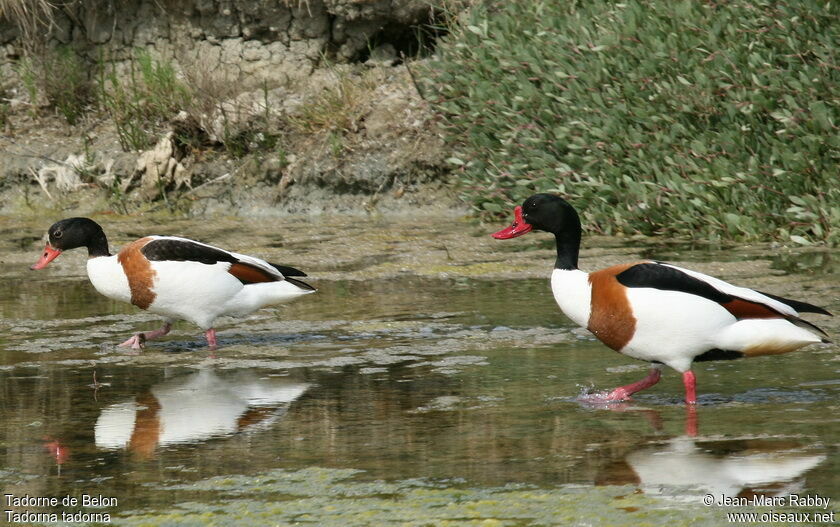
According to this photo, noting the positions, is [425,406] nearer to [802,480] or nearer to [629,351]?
[629,351]

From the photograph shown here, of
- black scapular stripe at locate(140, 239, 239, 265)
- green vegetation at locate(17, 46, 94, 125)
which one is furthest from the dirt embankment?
black scapular stripe at locate(140, 239, 239, 265)

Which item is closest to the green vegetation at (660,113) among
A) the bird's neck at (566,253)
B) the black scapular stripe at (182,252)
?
the bird's neck at (566,253)

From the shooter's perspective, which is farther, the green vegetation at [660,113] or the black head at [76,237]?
the green vegetation at [660,113]

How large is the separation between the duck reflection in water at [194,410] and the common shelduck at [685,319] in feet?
5.46

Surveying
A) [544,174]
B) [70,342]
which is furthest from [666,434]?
[544,174]

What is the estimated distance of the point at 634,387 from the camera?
6.07 metres

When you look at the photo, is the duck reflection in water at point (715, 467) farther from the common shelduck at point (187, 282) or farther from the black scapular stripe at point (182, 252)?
the black scapular stripe at point (182, 252)

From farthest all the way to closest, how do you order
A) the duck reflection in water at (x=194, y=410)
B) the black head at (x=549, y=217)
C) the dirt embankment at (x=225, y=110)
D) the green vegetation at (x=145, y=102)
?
the green vegetation at (x=145, y=102)
the dirt embankment at (x=225, y=110)
the black head at (x=549, y=217)
the duck reflection in water at (x=194, y=410)

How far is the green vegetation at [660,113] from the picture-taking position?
33.3 feet

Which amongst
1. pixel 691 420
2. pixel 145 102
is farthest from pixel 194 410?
pixel 145 102

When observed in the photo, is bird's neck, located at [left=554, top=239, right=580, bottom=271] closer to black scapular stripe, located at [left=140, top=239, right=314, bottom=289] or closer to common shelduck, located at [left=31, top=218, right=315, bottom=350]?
common shelduck, located at [left=31, top=218, right=315, bottom=350]

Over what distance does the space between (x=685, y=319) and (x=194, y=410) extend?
2393mm

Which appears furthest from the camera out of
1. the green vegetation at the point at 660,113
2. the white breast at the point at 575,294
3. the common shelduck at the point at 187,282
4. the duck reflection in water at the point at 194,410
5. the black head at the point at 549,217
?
the green vegetation at the point at 660,113

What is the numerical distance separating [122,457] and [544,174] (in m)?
7.46
